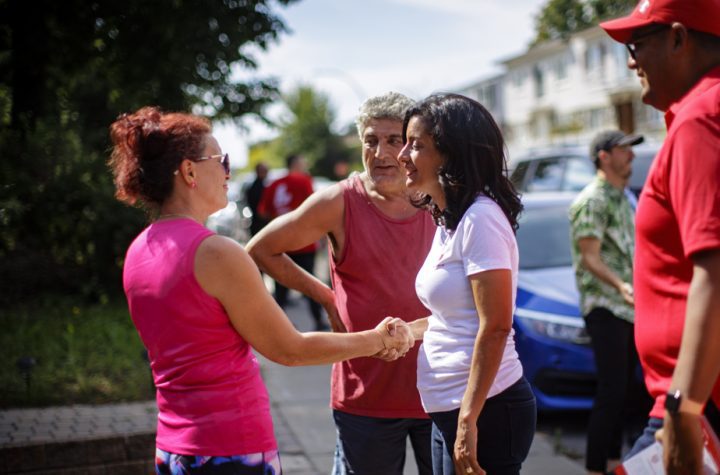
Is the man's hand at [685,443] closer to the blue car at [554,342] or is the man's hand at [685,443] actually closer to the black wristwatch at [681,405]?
the black wristwatch at [681,405]

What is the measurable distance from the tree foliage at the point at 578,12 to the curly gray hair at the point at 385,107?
2014 cm

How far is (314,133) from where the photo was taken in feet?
197

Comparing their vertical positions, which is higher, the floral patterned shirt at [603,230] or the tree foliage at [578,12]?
the tree foliage at [578,12]

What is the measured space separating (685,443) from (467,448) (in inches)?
31.8

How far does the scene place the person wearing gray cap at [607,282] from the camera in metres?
5.06

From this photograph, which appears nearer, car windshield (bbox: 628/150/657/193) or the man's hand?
the man's hand

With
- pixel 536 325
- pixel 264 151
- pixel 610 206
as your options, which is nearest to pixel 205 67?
pixel 536 325

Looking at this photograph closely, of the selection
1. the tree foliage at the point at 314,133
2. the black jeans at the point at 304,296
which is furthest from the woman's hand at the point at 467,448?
the tree foliage at the point at 314,133

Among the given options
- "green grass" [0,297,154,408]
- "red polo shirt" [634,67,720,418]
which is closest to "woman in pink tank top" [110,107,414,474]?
"red polo shirt" [634,67,720,418]

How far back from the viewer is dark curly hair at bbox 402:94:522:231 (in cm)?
275

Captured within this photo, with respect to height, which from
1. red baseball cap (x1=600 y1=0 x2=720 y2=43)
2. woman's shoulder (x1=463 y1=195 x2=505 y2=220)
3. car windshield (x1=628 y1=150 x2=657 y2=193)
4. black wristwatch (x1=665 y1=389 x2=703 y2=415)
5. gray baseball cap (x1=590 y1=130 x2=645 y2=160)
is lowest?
car windshield (x1=628 y1=150 x2=657 y2=193)

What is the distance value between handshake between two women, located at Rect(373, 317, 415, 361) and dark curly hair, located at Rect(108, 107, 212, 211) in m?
0.83

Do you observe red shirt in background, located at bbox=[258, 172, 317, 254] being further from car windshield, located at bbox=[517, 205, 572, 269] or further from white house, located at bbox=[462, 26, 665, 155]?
white house, located at bbox=[462, 26, 665, 155]

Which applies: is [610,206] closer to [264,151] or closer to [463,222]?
[463,222]
